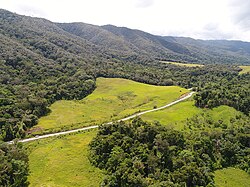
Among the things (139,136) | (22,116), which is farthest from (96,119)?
(139,136)

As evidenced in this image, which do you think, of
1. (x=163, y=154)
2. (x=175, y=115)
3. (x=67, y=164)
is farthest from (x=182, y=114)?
(x=67, y=164)

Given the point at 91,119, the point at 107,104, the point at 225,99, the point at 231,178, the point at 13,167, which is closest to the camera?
the point at 13,167

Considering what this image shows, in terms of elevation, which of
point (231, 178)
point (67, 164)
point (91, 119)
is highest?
point (91, 119)

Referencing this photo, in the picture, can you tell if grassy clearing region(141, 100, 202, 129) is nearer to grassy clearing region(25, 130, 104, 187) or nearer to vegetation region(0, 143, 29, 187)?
grassy clearing region(25, 130, 104, 187)

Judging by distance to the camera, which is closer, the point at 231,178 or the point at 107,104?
the point at 231,178

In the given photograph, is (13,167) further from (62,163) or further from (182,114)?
(182,114)

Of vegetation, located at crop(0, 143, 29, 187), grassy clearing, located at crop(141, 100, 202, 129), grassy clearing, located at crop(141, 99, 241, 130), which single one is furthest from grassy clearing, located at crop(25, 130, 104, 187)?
grassy clearing, located at crop(141, 99, 241, 130)
